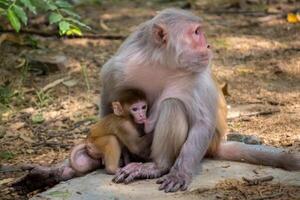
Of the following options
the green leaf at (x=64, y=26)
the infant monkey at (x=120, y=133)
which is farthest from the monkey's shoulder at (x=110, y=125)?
the green leaf at (x=64, y=26)

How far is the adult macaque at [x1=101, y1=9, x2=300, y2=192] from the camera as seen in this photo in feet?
17.5

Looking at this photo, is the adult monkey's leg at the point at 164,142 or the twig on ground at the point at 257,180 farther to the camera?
the adult monkey's leg at the point at 164,142

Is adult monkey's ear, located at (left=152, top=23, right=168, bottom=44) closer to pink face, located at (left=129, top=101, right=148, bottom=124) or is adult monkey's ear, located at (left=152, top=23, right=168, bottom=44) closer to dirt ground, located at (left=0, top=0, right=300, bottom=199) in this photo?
pink face, located at (left=129, top=101, right=148, bottom=124)

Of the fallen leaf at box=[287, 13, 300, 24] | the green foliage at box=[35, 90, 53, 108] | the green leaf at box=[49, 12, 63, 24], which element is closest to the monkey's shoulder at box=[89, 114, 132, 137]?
the green leaf at box=[49, 12, 63, 24]

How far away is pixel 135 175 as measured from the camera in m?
5.34

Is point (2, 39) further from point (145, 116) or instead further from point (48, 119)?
point (145, 116)

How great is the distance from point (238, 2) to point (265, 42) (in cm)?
228

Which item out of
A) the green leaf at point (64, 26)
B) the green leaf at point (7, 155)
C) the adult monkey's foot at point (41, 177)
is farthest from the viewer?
the green leaf at point (7, 155)

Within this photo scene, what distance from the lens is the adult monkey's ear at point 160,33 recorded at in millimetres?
5473

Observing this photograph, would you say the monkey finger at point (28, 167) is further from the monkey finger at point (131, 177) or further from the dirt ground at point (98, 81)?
the monkey finger at point (131, 177)

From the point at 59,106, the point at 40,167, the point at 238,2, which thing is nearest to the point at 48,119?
the point at 59,106

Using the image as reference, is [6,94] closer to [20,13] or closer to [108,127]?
[20,13]

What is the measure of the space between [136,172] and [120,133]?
33 centimetres

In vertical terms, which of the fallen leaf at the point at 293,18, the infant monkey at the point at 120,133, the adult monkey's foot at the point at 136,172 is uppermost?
the fallen leaf at the point at 293,18
